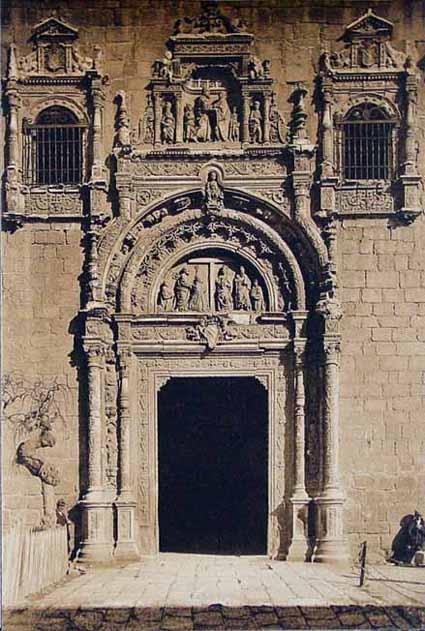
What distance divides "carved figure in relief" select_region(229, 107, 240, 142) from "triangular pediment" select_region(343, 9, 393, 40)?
174cm

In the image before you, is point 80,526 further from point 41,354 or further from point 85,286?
point 85,286

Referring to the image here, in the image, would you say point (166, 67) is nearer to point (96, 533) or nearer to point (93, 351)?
point (93, 351)

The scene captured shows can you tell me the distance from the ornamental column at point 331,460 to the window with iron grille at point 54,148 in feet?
12.5

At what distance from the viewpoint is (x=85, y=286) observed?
13.9 m

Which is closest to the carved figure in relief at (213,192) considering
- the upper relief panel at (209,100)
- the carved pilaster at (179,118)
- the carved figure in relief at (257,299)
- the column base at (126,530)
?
the upper relief panel at (209,100)

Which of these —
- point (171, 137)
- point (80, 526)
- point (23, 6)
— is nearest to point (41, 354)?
point (80, 526)

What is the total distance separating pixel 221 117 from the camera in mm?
13992

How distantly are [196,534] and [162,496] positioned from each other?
78cm

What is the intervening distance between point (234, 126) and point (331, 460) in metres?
4.62

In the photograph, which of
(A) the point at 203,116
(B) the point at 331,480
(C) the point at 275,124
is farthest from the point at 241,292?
(B) the point at 331,480

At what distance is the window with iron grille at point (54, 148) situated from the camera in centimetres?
1395

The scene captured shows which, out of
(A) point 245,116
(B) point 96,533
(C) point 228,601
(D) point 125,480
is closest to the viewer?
(C) point 228,601

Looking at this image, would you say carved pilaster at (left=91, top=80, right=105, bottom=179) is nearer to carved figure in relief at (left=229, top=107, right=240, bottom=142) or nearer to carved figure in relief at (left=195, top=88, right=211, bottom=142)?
carved figure in relief at (left=195, top=88, right=211, bottom=142)

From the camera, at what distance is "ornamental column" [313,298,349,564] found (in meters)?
13.4
